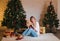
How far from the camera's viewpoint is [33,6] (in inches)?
324

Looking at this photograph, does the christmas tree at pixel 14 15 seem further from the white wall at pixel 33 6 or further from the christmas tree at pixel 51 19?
the christmas tree at pixel 51 19

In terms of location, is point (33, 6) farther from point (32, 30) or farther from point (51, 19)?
point (32, 30)

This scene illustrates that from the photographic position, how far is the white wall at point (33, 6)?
8.17 metres

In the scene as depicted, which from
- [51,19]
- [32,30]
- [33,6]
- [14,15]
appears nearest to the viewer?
[32,30]

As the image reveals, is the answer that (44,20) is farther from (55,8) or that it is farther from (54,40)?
(54,40)

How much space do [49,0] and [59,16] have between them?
898 millimetres

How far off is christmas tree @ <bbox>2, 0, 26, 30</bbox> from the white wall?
0.75m

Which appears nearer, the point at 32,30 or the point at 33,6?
the point at 32,30

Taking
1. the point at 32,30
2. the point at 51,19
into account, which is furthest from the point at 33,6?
the point at 32,30

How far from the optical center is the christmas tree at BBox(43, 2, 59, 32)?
24.8ft

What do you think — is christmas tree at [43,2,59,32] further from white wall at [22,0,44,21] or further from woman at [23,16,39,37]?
woman at [23,16,39,37]

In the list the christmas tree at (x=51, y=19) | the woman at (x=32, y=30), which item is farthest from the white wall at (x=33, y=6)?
the woman at (x=32, y=30)

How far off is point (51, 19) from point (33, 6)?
1215 mm

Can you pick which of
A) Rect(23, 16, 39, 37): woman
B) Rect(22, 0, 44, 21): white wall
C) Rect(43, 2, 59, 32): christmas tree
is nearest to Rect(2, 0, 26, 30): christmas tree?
Rect(22, 0, 44, 21): white wall
